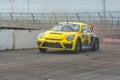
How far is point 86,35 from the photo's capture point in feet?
67.9

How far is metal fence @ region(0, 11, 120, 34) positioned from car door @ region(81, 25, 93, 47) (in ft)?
63.6

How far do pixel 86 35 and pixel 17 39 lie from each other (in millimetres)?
3371

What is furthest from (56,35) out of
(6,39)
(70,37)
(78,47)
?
(6,39)

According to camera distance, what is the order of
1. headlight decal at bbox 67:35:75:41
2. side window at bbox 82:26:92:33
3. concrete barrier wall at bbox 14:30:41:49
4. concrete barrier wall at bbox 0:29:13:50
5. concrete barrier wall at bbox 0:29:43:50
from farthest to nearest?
1. concrete barrier wall at bbox 14:30:41:49
2. side window at bbox 82:26:92:33
3. concrete barrier wall at bbox 0:29:43:50
4. concrete barrier wall at bbox 0:29:13:50
5. headlight decal at bbox 67:35:75:41

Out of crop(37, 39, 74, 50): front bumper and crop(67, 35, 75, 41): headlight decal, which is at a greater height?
crop(67, 35, 75, 41): headlight decal

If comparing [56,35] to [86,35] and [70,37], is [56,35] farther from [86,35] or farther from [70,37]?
[86,35]

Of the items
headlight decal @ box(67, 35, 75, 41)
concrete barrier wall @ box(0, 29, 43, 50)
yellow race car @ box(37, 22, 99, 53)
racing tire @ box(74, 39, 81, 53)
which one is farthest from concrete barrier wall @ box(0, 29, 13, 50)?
racing tire @ box(74, 39, 81, 53)

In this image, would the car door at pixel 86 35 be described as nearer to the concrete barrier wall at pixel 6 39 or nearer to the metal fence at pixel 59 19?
the concrete barrier wall at pixel 6 39

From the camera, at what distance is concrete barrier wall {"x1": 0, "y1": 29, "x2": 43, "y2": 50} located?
2036 centimetres

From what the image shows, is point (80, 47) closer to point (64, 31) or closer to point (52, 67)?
point (64, 31)

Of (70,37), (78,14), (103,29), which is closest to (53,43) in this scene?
(70,37)

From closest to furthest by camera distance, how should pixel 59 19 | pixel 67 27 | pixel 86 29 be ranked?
pixel 67 27
pixel 86 29
pixel 59 19

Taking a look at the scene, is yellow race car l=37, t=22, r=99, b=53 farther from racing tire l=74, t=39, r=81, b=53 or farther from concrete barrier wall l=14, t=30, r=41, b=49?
concrete barrier wall l=14, t=30, r=41, b=49

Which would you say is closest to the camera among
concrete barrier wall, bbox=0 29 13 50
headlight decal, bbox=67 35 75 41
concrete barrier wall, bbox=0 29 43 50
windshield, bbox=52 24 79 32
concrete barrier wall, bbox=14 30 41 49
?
headlight decal, bbox=67 35 75 41
